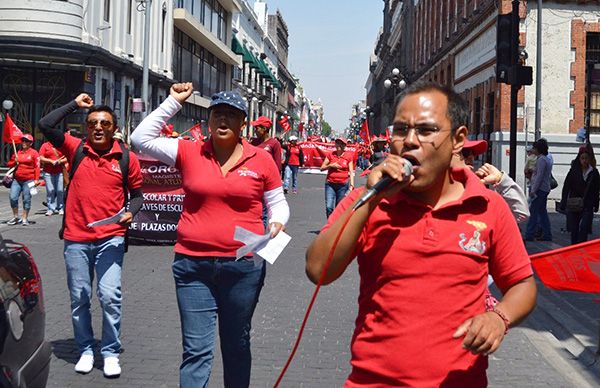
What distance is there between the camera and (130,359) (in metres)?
6.12

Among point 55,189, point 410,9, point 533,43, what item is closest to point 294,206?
point 55,189

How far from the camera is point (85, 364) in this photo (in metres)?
5.71

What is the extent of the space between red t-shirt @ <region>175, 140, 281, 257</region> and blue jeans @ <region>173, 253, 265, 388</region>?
89mm

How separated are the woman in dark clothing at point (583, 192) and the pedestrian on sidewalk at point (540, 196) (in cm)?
110

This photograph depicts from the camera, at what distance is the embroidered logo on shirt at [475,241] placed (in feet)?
8.50


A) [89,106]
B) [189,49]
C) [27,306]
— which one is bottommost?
[27,306]

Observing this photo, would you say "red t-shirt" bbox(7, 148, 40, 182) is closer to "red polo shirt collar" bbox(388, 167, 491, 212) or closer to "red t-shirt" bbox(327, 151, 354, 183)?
"red t-shirt" bbox(327, 151, 354, 183)

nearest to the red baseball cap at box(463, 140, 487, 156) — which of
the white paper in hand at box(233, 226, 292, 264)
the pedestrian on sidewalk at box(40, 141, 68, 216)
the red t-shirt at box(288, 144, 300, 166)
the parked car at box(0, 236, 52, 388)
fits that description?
the white paper in hand at box(233, 226, 292, 264)

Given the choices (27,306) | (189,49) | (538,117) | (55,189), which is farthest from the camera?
(189,49)

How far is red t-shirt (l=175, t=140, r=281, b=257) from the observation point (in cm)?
449

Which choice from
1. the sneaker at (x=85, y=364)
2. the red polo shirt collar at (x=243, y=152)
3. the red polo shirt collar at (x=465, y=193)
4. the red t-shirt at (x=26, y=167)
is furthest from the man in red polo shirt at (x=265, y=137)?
the red polo shirt collar at (x=465, y=193)

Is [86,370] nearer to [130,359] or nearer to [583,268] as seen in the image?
[130,359]

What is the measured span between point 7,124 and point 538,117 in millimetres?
13096

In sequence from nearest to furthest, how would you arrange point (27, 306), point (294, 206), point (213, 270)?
point (27, 306) < point (213, 270) < point (294, 206)
